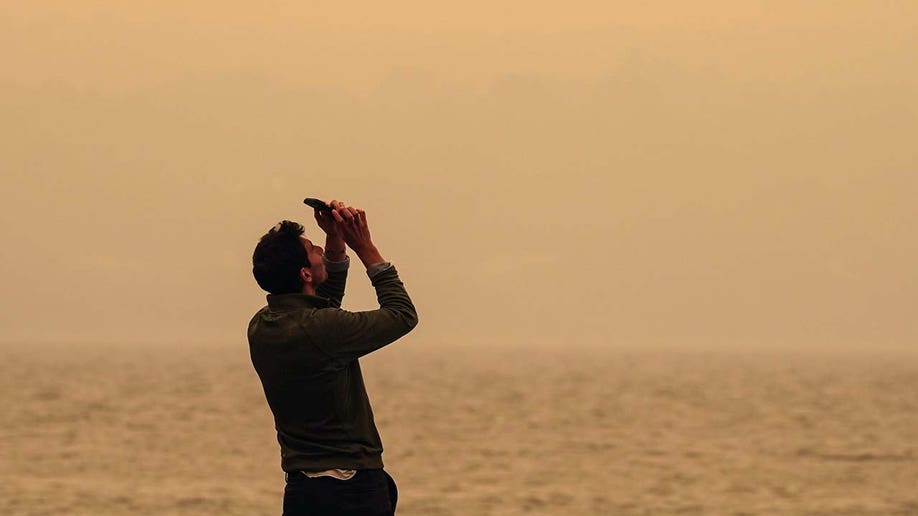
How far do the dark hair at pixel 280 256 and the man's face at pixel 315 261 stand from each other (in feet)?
0.06

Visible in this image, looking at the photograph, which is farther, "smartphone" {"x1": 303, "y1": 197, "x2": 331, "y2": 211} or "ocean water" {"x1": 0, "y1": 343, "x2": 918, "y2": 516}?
"ocean water" {"x1": 0, "y1": 343, "x2": 918, "y2": 516}

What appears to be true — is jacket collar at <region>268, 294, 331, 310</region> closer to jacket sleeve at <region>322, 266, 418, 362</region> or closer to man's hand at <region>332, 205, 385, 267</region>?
jacket sleeve at <region>322, 266, 418, 362</region>

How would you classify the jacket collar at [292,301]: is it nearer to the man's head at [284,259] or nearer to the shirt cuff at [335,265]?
the man's head at [284,259]

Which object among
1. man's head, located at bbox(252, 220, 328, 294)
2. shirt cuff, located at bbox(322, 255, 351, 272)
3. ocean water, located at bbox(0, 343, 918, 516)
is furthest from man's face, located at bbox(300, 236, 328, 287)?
ocean water, located at bbox(0, 343, 918, 516)

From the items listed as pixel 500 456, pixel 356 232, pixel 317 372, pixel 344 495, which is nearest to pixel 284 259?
pixel 356 232

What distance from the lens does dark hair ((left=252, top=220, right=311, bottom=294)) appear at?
5348mm

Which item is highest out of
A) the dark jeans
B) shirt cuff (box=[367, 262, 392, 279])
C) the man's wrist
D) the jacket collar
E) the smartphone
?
the smartphone

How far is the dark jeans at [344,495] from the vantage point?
5391 millimetres

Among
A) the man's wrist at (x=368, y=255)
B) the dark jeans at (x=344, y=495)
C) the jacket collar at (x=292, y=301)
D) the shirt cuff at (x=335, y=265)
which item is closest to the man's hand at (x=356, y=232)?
the man's wrist at (x=368, y=255)

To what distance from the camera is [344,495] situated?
5387 millimetres

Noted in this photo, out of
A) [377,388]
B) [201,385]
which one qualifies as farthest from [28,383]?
[377,388]

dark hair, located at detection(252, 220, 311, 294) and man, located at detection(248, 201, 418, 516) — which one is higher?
dark hair, located at detection(252, 220, 311, 294)

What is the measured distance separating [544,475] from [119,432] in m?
19.2

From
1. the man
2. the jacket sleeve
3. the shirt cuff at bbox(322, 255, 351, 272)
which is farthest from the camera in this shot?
the shirt cuff at bbox(322, 255, 351, 272)
